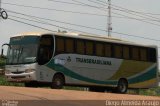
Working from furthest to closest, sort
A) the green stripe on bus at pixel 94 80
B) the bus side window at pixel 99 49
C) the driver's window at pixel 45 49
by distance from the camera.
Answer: the bus side window at pixel 99 49 → the green stripe on bus at pixel 94 80 → the driver's window at pixel 45 49

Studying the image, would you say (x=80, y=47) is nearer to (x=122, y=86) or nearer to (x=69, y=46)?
(x=69, y=46)

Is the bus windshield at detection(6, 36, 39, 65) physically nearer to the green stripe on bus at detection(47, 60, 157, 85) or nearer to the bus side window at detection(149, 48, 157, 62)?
the green stripe on bus at detection(47, 60, 157, 85)

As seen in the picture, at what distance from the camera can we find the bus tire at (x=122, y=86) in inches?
948

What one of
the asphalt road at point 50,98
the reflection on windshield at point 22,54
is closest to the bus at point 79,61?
the reflection on windshield at point 22,54

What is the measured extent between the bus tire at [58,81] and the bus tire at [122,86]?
4.08 meters

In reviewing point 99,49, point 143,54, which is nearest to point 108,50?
point 99,49

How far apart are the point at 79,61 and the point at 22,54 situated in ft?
8.73

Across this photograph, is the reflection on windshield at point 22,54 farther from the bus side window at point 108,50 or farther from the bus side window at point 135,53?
the bus side window at point 135,53

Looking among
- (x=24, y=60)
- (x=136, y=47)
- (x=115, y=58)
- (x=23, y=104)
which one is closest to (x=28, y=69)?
(x=24, y=60)

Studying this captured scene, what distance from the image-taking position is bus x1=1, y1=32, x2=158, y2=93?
20.2 m

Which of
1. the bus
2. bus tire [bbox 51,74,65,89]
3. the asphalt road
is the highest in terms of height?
the bus

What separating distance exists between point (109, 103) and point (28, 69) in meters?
14.9

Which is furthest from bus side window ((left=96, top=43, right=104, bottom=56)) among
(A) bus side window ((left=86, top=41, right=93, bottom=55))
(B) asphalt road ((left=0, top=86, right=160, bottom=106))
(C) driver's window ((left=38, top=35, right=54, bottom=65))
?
(B) asphalt road ((left=0, top=86, right=160, bottom=106))

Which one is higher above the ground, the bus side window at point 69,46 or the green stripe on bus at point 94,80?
the bus side window at point 69,46
